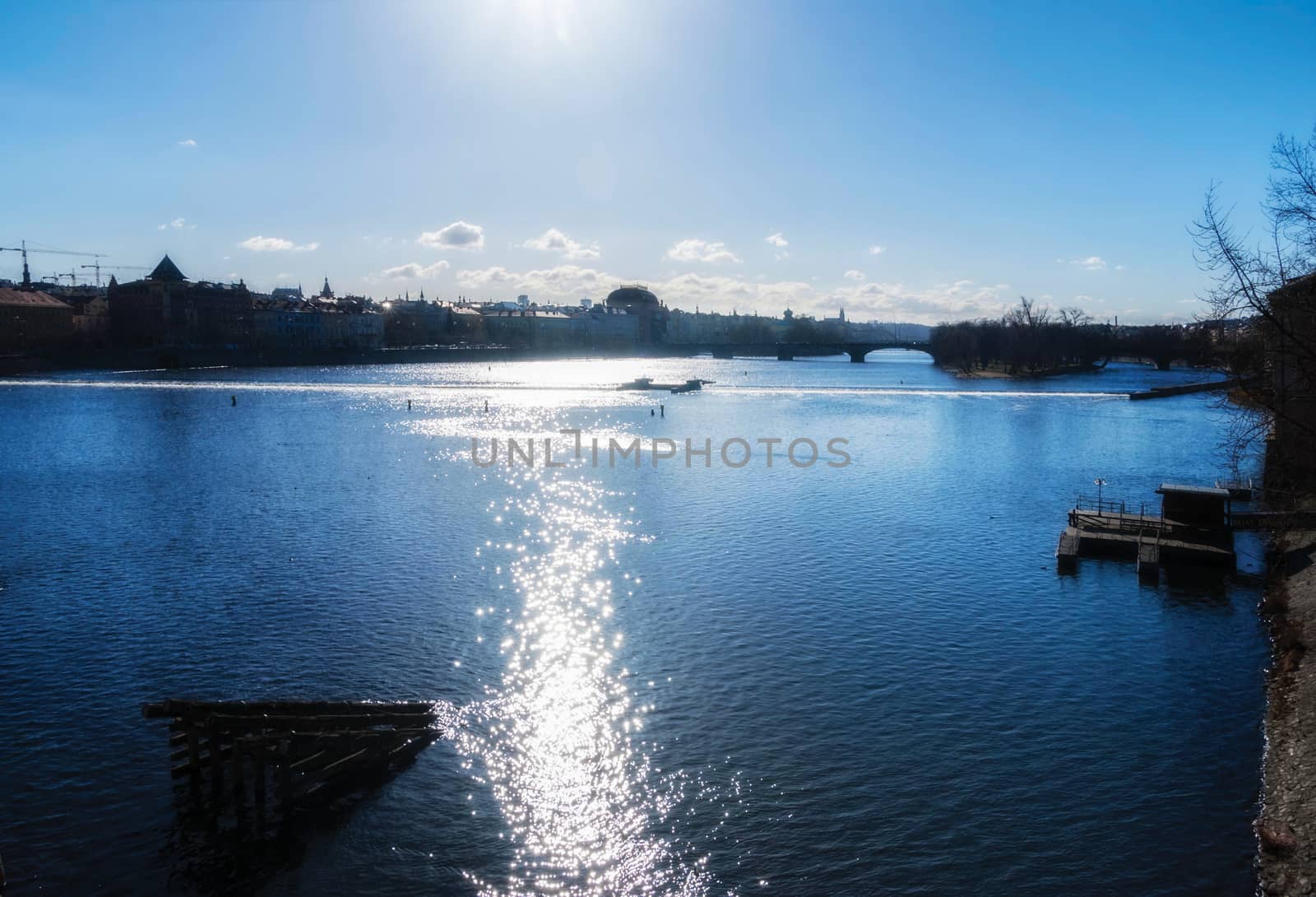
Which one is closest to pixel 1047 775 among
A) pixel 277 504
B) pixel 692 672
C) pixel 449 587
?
pixel 692 672

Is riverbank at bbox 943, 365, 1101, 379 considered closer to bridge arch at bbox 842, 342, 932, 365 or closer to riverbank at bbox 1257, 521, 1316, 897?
bridge arch at bbox 842, 342, 932, 365

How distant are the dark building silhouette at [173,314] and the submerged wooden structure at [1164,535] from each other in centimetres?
12983

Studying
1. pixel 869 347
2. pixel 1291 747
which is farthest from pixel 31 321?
pixel 1291 747

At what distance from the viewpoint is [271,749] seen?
12258mm

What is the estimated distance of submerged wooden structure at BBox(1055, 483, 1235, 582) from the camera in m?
24.1

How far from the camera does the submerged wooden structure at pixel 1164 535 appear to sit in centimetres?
2414

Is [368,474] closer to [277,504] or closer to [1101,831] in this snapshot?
[277,504]

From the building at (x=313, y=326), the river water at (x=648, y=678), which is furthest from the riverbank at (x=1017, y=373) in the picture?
the building at (x=313, y=326)

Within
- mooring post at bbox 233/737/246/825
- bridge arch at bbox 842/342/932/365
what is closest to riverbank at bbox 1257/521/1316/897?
mooring post at bbox 233/737/246/825

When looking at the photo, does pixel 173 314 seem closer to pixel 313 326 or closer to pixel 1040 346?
pixel 313 326

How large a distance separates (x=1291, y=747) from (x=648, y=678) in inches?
397

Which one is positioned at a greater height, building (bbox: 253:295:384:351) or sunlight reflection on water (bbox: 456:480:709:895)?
building (bbox: 253:295:384:351)

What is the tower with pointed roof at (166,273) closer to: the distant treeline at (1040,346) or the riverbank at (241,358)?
the riverbank at (241,358)

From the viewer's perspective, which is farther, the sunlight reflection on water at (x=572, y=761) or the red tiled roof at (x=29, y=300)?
the red tiled roof at (x=29, y=300)
